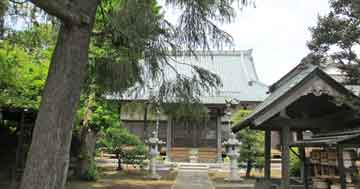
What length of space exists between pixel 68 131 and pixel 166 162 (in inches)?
529

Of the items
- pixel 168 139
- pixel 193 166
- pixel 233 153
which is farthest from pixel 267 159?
pixel 168 139

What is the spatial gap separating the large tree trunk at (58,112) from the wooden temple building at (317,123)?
336cm

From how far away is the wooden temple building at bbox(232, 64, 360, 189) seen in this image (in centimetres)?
455

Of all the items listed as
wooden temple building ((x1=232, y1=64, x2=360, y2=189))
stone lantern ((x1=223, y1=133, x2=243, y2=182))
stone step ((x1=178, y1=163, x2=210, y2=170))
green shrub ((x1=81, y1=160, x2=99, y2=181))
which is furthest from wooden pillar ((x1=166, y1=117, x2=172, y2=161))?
wooden temple building ((x1=232, y1=64, x2=360, y2=189))

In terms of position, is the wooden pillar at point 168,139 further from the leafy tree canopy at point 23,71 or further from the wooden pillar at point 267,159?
the wooden pillar at point 267,159

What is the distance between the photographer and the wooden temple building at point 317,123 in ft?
14.9

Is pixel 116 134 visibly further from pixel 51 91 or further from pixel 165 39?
pixel 51 91

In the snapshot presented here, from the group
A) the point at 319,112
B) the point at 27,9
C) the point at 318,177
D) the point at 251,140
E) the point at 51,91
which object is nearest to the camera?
the point at 51,91

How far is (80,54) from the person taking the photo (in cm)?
289

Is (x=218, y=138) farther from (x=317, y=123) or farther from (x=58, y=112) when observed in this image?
Answer: (x=58, y=112)

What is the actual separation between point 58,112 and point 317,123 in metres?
5.54

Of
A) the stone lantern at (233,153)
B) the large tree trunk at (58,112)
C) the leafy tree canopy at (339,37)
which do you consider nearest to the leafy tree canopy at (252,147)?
the stone lantern at (233,153)

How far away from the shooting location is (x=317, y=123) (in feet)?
21.2

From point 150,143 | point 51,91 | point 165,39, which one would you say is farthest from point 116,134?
point 51,91
